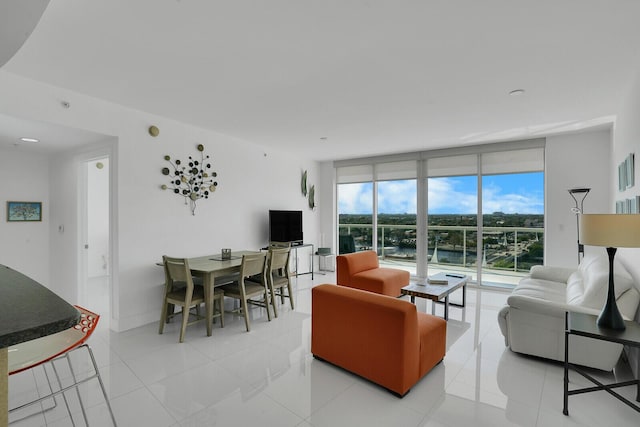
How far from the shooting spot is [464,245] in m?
5.79

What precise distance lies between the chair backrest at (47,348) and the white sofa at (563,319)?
3.24 metres

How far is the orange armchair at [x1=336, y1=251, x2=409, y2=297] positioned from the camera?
14.2 ft

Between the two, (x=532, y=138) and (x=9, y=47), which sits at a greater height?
(x=532, y=138)

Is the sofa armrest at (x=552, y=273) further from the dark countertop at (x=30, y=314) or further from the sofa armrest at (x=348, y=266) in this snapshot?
the dark countertop at (x=30, y=314)

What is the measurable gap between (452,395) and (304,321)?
6.48ft

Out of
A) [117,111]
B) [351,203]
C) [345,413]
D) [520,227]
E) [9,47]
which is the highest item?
[117,111]

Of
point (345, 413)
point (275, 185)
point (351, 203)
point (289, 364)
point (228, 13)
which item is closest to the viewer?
point (228, 13)

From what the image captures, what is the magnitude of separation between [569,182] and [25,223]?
8.31m

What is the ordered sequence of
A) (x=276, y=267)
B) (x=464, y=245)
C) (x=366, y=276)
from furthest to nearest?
(x=464, y=245) < (x=366, y=276) < (x=276, y=267)

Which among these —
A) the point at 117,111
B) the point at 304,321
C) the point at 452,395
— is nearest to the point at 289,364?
the point at 304,321

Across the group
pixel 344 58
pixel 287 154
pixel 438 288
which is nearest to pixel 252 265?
pixel 438 288

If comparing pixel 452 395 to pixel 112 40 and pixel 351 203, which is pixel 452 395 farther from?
pixel 351 203

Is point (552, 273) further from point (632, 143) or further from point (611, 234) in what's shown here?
point (611, 234)

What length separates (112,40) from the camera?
7.27ft
